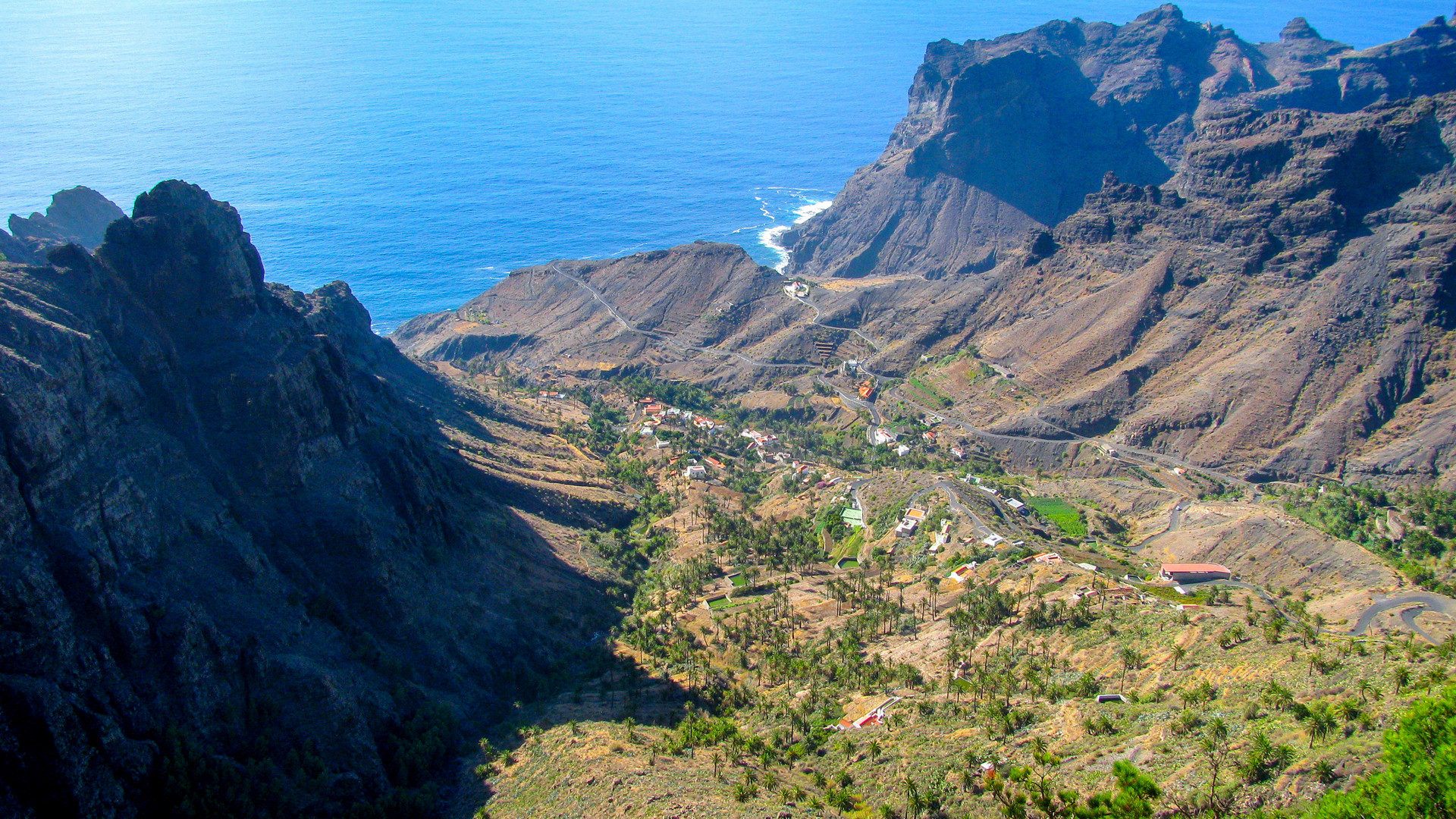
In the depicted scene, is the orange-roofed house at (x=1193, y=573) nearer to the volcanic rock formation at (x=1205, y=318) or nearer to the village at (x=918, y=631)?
the village at (x=918, y=631)

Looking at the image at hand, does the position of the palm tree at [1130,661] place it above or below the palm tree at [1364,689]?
above

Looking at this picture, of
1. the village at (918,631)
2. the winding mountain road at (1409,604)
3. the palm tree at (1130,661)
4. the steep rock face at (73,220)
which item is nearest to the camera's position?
the village at (918,631)

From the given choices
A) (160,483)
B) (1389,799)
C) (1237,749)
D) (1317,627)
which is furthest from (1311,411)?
(160,483)

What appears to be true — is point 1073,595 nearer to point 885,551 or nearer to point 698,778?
point 885,551

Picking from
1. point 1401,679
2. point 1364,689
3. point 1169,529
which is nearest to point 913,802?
point 1364,689

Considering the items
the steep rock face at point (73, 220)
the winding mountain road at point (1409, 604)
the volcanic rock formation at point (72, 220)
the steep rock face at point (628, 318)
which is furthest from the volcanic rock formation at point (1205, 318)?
the volcanic rock formation at point (72, 220)

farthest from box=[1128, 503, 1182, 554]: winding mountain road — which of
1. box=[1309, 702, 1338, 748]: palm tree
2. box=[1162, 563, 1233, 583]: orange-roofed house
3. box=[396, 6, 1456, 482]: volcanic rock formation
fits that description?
box=[1309, 702, 1338, 748]: palm tree

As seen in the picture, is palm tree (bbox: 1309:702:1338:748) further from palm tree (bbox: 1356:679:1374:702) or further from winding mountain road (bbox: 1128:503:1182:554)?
winding mountain road (bbox: 1128:503:1182:554)

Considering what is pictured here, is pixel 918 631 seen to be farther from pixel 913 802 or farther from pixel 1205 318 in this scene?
pixel 1205 318
